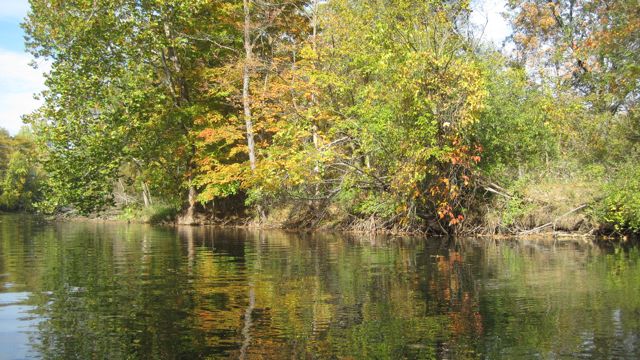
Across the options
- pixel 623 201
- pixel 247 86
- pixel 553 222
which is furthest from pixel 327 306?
pixel 247 86

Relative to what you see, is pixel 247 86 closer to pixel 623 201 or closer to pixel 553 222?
pixel 553 222

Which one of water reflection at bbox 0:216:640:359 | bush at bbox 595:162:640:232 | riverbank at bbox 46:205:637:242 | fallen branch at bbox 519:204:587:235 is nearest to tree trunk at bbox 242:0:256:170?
riverbank at bbox 46:205:637:242

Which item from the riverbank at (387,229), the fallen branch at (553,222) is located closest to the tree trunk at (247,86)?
the riverbank at (387,229)

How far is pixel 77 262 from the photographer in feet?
51.3

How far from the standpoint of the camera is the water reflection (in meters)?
6.70

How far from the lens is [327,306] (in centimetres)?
907

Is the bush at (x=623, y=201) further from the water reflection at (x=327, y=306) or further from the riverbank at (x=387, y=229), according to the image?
the water reflection at (x=327, y=306)

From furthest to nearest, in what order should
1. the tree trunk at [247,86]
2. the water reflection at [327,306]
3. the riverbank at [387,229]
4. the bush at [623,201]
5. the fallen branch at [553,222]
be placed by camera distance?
the tree trunk at [247,86] < the riverbank at [387,229] < the fallen branch at [553,222] < the bush at [623,201] < the water reflection at [327,306]

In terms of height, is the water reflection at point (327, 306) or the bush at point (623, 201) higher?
the bush at point (623, 201)

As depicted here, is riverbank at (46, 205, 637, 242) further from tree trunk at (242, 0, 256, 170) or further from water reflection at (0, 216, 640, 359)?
water reflection at (0, 216, 640, 359)

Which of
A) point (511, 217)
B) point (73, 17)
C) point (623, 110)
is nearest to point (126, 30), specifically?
point (73, 17)

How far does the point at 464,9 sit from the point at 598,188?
8.14 metres

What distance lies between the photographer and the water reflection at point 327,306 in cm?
670

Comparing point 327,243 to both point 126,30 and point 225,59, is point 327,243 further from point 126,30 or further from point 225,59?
point 225,59
